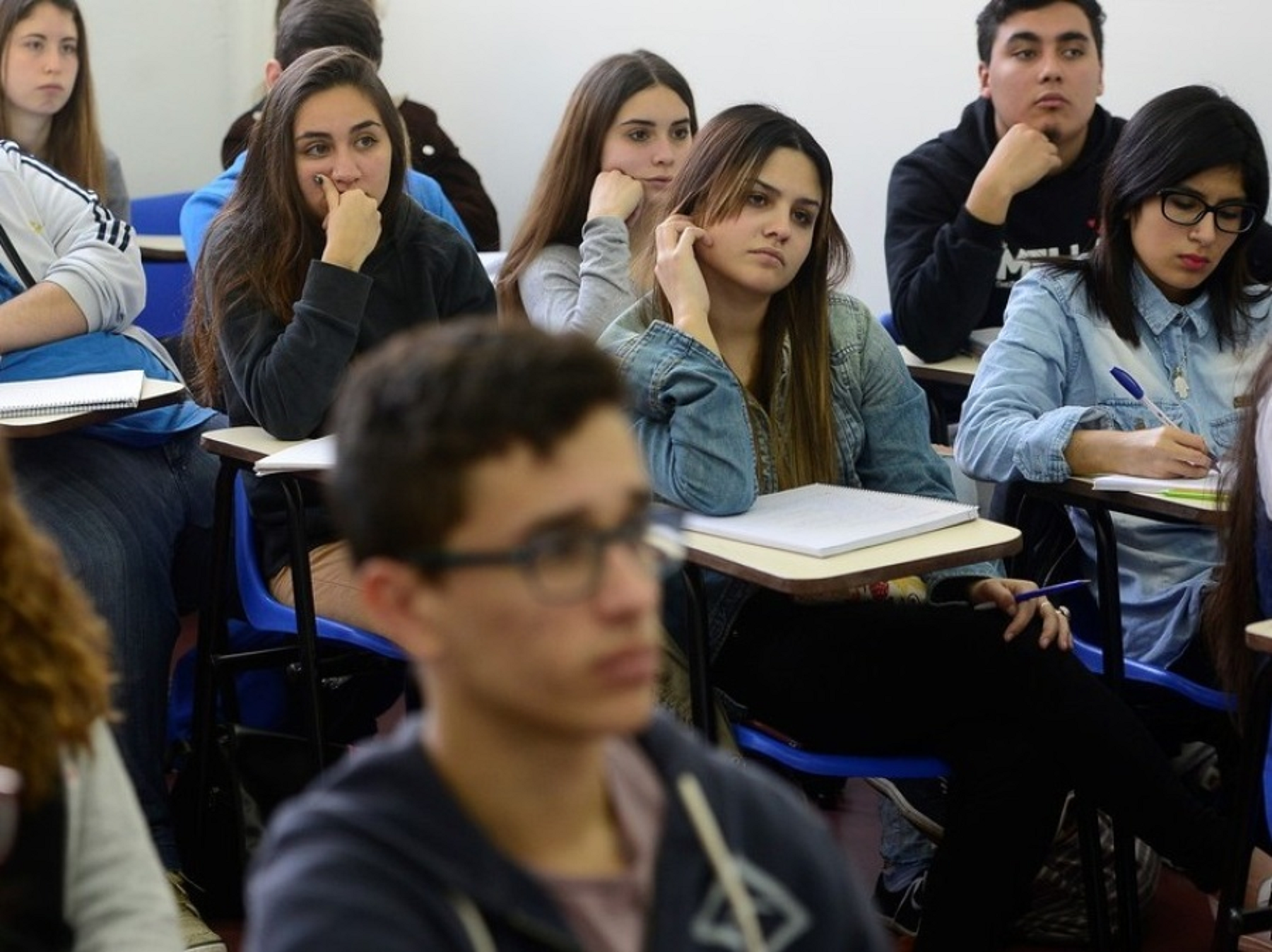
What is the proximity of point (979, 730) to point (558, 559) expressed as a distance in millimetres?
1555

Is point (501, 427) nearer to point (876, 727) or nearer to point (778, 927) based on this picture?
point (778, 927)

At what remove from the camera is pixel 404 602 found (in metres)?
0.97

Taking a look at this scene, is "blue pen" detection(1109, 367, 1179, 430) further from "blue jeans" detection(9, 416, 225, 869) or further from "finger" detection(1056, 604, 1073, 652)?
"blue jeans" detection(9, 416, 225, 869)

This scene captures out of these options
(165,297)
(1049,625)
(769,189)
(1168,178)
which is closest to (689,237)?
(769,189)

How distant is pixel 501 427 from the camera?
36.8 inches

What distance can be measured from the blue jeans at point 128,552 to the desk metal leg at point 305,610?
30cm

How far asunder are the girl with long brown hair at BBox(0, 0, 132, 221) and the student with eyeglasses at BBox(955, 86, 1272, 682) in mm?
1952

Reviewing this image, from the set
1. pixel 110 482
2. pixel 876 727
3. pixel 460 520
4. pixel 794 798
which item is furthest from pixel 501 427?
pixel 110 482

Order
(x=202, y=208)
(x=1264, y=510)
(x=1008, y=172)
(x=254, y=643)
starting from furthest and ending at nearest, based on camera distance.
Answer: (x=1008, y=172) < (x=202, y=208) < (x=254, y=643) < (x=1264, y=510)

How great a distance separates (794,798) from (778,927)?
85 millimetres

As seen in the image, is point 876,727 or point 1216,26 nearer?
point 876,727

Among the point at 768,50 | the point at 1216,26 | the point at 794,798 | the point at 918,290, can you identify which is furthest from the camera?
the point at 768,50

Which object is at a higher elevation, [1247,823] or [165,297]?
[165,297]

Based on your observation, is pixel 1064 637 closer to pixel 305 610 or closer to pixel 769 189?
pixel 769 189
